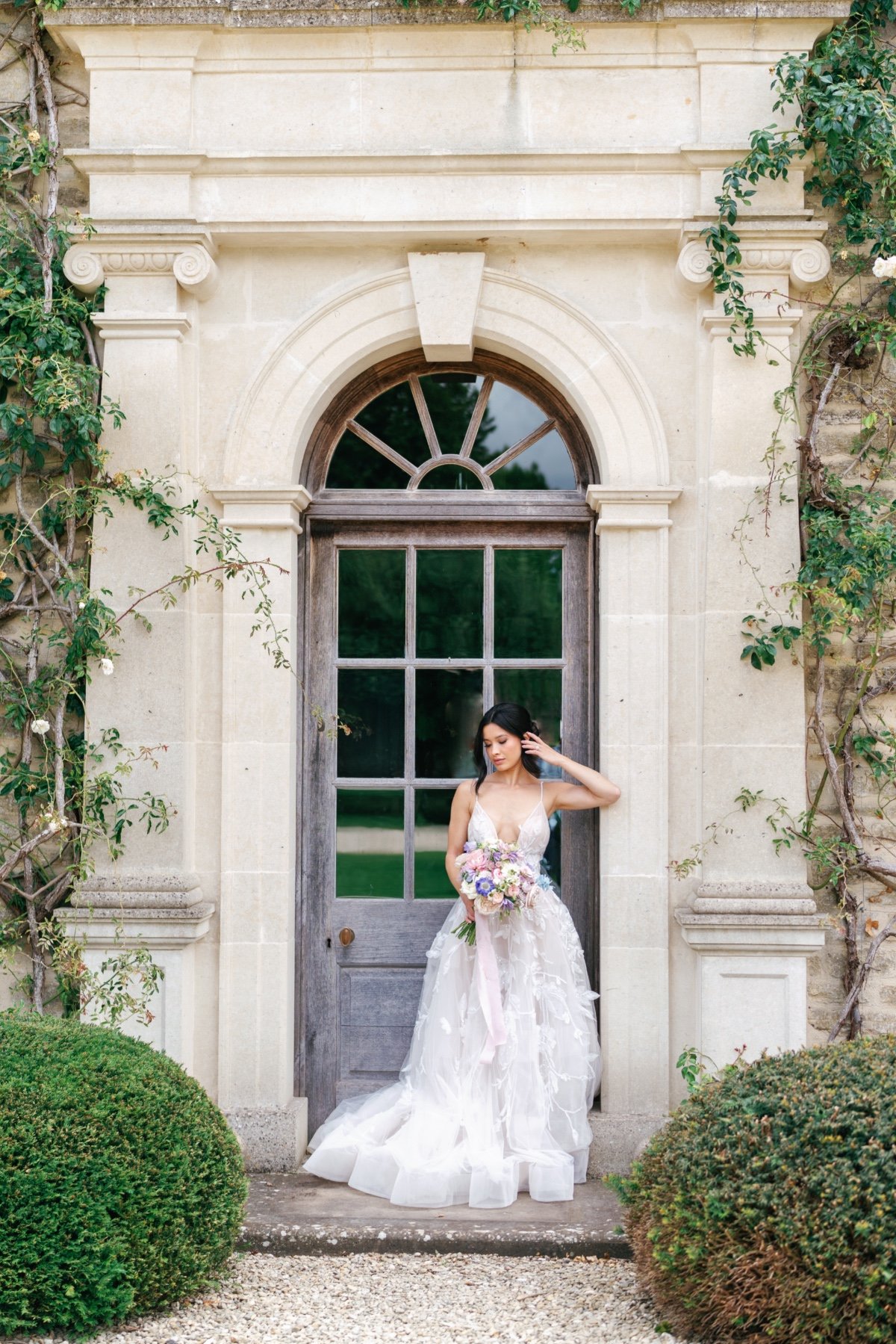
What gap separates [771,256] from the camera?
191 inches

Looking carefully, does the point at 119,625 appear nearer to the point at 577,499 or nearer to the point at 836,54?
the point at 577,499

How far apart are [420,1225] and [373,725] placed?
2.04 metres

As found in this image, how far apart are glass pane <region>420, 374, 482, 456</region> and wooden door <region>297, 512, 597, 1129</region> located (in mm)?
459

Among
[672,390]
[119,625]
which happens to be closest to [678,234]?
[672,390]

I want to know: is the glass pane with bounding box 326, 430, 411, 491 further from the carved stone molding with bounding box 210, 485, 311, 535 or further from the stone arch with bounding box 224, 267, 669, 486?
the carved stone molding with bounding box 210, 485, 311, 535

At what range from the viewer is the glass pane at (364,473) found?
5.39m

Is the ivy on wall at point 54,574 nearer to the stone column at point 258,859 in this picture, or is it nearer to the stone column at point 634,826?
the stone column at point 258,859

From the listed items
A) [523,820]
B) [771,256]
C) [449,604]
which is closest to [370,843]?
[523,820]

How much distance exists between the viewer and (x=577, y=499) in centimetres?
530

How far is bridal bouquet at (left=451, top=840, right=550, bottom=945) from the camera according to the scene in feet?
15.2

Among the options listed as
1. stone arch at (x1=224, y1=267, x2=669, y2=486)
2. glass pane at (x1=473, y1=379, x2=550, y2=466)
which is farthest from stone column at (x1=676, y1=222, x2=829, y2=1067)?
glass pane at (x1=473, y1=379, x2=550, y2=466)

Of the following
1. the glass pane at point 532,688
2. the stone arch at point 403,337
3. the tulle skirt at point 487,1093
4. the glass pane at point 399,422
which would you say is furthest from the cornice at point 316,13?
the tulle skirt at point 487,1093

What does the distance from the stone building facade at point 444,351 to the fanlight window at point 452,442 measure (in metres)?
0.31

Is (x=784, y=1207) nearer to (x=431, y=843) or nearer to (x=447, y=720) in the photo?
(x=431, y=843)
